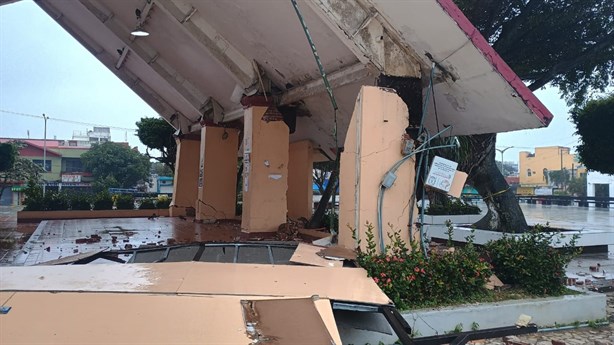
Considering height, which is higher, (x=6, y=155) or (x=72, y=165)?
(x=72, y=165)

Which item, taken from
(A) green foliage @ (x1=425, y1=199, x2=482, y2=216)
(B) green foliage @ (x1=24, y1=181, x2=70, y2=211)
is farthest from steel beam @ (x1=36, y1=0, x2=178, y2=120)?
(A) green foliage @ (x1=425, y1=199, x2=482, y2=216)

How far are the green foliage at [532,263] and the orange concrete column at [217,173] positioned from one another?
8.84 meters

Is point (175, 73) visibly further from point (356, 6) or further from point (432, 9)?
point (432, 9)

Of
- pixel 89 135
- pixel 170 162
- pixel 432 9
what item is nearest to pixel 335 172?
pixel 432 9

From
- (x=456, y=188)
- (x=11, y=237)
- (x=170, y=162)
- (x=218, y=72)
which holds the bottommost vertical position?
(x=11, y=237)

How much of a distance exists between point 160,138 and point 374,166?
14819 mm

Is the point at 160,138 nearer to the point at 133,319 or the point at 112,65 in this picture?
the point at 112,65

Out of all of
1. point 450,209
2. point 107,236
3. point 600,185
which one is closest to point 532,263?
point 107,236

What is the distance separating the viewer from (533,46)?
35.8ft

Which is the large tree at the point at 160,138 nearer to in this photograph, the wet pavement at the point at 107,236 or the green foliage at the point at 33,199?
the green foliage at the point at 33,199

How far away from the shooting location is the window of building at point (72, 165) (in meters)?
50.8

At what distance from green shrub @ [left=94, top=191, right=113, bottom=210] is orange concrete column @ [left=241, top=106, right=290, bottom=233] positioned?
344 inches

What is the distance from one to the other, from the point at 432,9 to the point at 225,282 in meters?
3.82

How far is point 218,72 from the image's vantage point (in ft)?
36.7
